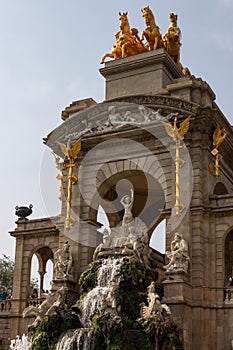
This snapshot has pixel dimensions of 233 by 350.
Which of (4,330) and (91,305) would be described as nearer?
(91,305)

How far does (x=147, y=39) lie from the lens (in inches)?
1218

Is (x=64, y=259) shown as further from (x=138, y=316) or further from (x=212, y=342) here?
(x=212, y=342)

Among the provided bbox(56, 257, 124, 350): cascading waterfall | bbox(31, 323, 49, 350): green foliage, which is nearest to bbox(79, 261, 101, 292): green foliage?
bbox(56, 257, 124, 350): cascading waterfall

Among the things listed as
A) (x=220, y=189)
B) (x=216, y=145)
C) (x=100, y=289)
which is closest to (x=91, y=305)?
(x=100, y=289)

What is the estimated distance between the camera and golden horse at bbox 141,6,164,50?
30641 millimetres

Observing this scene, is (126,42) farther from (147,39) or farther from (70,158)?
(70,158)

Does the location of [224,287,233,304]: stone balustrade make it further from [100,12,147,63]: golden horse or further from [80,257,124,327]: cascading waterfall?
[100,12,147,63]: golden horse

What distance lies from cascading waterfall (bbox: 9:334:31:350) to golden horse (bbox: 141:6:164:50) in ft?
45.1

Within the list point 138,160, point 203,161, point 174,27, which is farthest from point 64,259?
point 174,27

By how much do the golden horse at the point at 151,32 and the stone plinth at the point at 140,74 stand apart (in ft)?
2.85

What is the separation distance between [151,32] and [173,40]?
44.8 inches

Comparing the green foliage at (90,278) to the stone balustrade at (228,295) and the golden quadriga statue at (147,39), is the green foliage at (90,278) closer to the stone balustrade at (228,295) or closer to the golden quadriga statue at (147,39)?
the stone balustrade at (228,295)

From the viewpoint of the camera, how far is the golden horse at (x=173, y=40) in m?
31.0

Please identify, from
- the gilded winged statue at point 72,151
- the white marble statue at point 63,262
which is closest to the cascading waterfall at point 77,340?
the white marble statue at point 63,262
